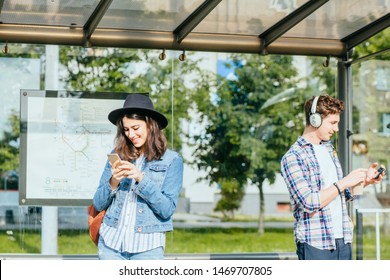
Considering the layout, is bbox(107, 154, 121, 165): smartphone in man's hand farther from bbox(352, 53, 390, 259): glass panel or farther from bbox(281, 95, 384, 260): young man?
bbox(352, 53, 390, 259): glass panel

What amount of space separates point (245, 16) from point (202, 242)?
355 cm

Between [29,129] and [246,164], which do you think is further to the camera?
[246,164]

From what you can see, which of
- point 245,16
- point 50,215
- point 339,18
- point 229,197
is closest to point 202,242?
point 229,197

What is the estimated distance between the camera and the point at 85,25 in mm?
7660

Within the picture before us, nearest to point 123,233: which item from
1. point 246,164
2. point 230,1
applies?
point 230,1

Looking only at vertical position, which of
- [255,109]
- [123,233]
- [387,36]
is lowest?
[123,233]

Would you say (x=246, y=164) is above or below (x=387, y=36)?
below

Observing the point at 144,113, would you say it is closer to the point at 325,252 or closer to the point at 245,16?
the point at 325,252

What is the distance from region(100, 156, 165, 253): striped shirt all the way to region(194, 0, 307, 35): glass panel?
284 centimetres

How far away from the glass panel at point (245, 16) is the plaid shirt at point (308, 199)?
7.63 ft

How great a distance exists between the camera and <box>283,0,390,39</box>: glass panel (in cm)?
723
